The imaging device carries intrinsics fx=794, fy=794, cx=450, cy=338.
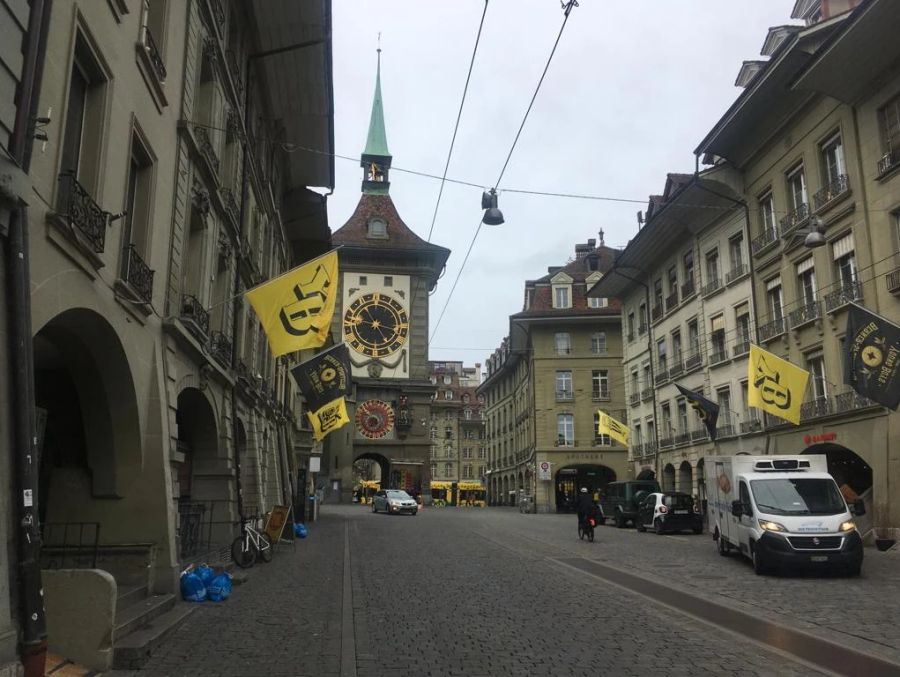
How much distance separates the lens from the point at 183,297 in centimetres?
1409

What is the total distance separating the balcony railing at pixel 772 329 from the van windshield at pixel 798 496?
503 inches

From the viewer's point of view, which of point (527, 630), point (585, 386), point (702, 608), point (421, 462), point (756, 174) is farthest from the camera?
point (421, 462)

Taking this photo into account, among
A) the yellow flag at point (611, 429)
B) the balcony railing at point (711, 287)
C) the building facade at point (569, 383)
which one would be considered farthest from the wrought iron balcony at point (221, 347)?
the building facade at point (569, 383)

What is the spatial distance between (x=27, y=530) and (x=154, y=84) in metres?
7.38

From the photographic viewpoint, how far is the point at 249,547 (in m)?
16.2

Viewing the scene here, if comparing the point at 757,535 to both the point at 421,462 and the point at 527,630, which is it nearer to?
the point at 527,630

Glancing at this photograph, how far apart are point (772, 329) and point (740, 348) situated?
304 centimetres

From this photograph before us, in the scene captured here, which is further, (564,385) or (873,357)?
(564,385)

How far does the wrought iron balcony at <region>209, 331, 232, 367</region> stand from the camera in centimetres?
1650

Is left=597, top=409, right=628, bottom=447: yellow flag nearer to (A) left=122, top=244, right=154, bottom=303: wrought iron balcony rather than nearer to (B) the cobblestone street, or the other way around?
(B) the cobblestone street

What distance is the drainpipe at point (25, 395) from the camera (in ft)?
20.2

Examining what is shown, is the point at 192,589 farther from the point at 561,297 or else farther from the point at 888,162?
the point at 561,297

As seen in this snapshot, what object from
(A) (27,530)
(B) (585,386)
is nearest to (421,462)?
(B) (585,386)

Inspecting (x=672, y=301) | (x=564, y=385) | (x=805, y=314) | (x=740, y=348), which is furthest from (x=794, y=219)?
(x=564, y=385)
